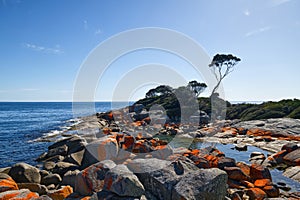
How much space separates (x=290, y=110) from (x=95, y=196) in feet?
122

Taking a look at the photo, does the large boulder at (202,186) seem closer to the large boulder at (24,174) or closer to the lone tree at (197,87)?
the large boulder at (24,174)

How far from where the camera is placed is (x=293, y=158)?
44.1 ft

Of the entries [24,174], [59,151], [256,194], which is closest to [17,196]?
[24,174]

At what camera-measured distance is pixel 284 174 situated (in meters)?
11.8

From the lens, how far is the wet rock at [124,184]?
6.77 m

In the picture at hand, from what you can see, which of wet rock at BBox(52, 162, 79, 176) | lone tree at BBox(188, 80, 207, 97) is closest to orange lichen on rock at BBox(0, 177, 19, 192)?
wet rock at BBox(52, 162, 79, 176)

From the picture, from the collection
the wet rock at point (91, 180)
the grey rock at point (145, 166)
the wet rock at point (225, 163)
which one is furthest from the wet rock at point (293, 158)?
the wet rock at point (91, 180)

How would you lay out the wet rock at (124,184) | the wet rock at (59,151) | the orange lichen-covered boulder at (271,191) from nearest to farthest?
1. the wet rock at (124,184)
2. the orange lichen-covered boulder at (271,191)
3. the wet rock at (59,151)

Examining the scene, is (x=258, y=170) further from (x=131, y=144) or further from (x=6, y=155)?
(x=6, y=155)

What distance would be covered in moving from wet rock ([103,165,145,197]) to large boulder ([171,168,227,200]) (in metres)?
1.14

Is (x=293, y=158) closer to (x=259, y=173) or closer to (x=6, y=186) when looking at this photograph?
(x=259, y=173)

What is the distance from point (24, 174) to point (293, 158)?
49.7 ft

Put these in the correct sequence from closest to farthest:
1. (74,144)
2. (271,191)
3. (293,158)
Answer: (271,191), (293,158), (74,144)

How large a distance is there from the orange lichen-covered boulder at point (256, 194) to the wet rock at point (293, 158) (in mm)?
6031
